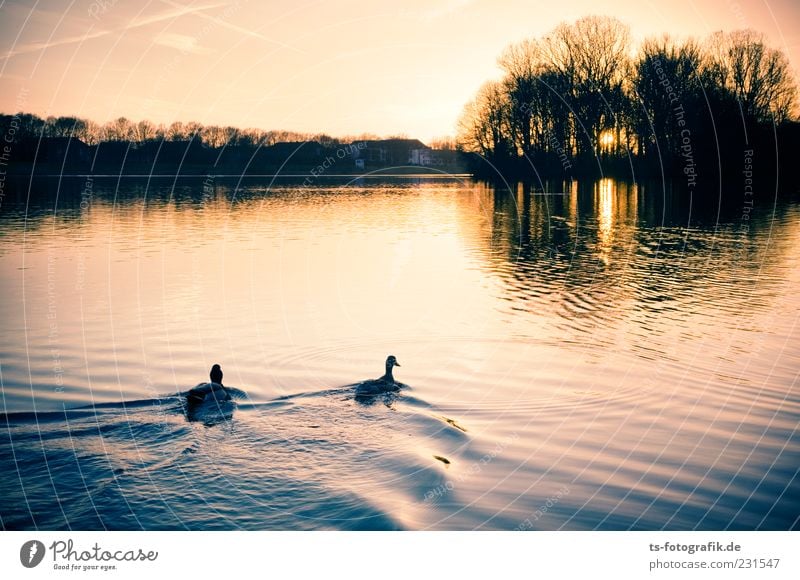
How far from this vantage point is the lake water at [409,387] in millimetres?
11641

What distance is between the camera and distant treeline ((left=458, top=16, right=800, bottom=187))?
82.8 meters

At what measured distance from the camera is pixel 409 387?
60.2 feet

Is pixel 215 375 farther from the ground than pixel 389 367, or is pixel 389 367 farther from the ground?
pixel 215 375

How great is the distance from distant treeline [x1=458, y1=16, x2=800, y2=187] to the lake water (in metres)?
48.8

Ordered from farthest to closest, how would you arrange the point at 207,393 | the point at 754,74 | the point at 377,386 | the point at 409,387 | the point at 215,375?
the point at 754,74
the point at 409,387
the point at 377,386
the point at 215,375
the point at 207,393

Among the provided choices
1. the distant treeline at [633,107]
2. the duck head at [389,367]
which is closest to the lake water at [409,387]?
the duck head at [389,367]

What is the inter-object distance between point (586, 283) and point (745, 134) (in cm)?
5825

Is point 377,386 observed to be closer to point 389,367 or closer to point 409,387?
point 389,367

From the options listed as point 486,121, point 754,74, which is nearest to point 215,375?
point 754,74

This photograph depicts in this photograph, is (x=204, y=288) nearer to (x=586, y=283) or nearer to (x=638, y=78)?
(x=586, y=283)

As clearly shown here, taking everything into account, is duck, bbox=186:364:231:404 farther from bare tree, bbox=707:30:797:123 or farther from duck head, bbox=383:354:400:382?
bare tree, bbox=707:30:797:123

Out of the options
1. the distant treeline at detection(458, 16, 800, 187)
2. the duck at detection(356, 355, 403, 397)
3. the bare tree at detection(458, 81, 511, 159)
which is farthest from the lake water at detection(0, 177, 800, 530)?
the bare tree at detection(458, 81, 511, 159)

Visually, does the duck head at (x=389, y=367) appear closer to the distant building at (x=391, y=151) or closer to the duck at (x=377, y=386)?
the duck at (x=377, y=386)

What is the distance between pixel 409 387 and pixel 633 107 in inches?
3725
